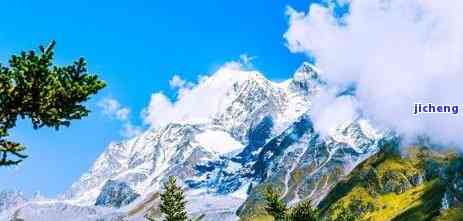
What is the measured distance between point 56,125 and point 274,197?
37954mm

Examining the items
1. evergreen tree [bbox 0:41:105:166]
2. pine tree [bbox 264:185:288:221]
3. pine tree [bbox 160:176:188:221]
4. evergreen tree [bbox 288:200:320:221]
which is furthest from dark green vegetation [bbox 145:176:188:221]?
evergreen tree [bbox 0:41:105:166]

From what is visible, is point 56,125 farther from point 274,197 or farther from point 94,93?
point 274,197

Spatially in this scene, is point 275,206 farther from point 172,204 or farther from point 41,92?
point 41,92

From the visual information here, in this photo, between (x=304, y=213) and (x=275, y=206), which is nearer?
(x=304, y=213)

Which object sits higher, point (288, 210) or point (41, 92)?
point (288, 210)

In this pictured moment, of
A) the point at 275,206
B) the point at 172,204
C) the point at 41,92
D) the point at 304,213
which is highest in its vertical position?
the point at 275,206

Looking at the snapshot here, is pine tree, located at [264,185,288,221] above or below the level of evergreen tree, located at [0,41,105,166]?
above

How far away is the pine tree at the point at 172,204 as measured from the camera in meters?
56.4

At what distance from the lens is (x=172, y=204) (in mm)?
56875

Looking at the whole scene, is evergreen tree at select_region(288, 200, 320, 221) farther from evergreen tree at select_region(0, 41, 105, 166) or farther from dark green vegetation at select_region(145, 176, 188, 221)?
evergreen tree at select_region(0, 41, 105, 166)

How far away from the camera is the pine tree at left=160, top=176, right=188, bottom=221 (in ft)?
185

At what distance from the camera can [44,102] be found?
837 inches

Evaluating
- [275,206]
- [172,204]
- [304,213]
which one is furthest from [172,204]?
[304,213]

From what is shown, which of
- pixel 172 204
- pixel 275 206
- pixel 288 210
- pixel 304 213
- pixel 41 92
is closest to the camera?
pixel 41 92
